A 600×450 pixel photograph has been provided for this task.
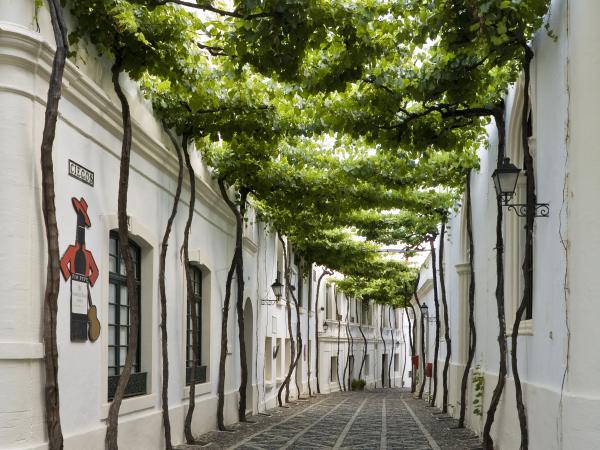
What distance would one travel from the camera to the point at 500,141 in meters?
11.9

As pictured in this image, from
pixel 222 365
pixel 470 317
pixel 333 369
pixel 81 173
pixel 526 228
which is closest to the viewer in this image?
pixel 81 173

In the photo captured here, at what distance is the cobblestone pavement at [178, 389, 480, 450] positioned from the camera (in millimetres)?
14156

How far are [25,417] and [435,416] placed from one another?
1530 cm

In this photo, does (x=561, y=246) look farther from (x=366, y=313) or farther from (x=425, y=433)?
(x=366, y=313)

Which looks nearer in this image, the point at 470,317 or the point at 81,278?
the point at 81,278

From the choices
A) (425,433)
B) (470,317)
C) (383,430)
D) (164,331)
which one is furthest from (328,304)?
(164,331)

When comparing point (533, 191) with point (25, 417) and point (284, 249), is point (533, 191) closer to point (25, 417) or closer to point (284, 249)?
point (25, 417)

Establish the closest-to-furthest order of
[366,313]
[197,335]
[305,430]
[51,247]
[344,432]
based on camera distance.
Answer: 1. [51,247]
2. [197,335]
3. [344,432]
4. [305,430]
5. [366,313]

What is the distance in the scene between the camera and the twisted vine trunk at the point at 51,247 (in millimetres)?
7754

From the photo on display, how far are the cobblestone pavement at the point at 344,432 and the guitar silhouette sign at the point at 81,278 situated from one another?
440 cm

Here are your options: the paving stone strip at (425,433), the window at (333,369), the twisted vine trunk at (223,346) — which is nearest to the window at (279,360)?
the paving stone strip at (425,433)

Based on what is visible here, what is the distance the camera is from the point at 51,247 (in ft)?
25.6

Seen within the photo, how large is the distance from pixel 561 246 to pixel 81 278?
513 centimetres

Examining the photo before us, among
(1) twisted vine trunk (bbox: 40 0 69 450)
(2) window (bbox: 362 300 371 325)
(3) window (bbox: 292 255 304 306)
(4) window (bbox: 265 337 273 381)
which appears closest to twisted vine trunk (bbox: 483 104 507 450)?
(1) twisted vine trunk (bbox: 40 0 69 450)
